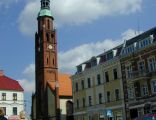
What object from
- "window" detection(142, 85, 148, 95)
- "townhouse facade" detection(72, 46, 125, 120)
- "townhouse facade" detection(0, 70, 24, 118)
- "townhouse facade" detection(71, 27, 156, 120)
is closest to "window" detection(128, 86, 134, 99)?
"townhouse facade" detection(71, 27, 156, 120)

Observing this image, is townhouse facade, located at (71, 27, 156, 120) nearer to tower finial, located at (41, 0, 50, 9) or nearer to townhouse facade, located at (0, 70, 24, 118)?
townhouse facade, located at (0, 70, 24, 118)

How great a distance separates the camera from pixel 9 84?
76.4 metres

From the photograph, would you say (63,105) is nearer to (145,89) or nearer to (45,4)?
(45,4)

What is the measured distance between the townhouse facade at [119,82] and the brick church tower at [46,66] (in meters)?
12.8

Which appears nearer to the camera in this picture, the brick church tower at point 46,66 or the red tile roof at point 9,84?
the brick church tower at point 46,66

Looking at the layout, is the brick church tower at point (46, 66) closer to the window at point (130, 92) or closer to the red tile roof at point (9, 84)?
the red tile roof at point (9, 84)

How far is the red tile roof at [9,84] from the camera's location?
2958 inches

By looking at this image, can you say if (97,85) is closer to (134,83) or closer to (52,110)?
(134,83)

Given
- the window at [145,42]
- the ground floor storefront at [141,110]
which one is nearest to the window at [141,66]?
the window at [145,42]

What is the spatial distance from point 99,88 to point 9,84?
27.7 m

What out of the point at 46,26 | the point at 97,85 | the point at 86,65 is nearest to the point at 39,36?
the point at 46,26

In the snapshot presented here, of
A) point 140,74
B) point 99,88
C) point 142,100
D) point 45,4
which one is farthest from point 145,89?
point 45,4

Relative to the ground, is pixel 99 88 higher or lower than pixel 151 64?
lower

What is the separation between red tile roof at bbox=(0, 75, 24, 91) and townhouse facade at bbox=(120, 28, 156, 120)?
108 feet
